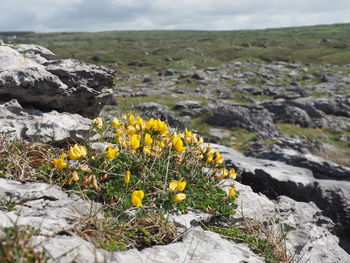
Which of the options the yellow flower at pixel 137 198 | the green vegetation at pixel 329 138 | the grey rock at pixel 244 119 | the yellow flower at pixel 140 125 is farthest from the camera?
the grey rock at pixel 244 119

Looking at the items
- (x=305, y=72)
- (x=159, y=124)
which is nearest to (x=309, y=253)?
(x=159, y=124)

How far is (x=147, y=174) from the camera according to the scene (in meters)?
4.88

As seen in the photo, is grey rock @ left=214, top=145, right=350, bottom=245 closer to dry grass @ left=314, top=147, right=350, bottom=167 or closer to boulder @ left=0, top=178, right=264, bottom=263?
boulder @ left=0, top=178, right=264, bottom=263

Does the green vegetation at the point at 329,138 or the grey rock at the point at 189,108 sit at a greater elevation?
the grey rock at the point at 189,108

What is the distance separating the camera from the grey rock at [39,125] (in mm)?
5508

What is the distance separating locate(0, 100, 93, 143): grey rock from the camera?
5.51 meters

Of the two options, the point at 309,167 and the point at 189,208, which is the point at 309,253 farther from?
the point at 309,167

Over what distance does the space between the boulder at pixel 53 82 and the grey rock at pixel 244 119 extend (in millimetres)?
21511

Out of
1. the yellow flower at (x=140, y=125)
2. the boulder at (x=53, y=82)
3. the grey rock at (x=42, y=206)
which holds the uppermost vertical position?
the boulder at (x=53, y=82)

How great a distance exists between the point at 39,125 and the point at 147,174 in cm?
213

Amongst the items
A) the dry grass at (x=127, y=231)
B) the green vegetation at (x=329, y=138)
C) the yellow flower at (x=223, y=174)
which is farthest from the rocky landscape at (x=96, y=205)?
the green vegetation at (x=329, y=138)

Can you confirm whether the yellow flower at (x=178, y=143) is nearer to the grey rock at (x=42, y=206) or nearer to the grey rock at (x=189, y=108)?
the grey rock at (x=42, y=206)

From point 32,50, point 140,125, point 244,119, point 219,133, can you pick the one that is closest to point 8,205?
point 140,125

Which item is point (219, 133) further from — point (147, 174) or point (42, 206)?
point (42, 206)
